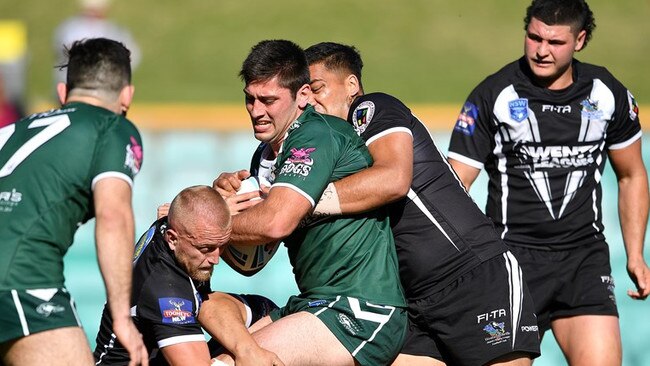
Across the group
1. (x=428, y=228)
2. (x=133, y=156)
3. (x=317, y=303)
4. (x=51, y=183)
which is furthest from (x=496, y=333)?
(x=51, y=183)

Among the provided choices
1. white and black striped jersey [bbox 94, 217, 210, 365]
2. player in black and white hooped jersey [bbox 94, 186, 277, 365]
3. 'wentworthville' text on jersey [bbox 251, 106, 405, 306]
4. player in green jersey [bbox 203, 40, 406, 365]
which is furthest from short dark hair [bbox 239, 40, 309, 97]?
white and black striped jersey [bbox 94, 217, 210, 365]

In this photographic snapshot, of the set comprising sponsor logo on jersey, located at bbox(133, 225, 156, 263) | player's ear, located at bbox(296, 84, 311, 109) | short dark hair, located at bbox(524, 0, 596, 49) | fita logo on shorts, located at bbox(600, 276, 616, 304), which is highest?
short dark hair, located at bbox(524, 0, 596, 49)

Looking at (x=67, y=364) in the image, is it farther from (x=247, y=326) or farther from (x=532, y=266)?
(x=532, y=266)

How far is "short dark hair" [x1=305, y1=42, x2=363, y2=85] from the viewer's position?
6164 mm

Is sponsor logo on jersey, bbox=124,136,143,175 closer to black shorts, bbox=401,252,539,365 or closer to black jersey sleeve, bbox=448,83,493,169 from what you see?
black shorts, bbox=401,252,539,365

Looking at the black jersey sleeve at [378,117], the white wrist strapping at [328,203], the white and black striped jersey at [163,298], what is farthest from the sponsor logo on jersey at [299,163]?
the white and black striped jersey at [163,298]

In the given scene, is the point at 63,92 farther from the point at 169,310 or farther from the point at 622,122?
the point at 622,122

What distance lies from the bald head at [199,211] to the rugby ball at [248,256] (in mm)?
358

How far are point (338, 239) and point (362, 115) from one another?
748 millimetres

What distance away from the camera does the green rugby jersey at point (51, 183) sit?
482cm

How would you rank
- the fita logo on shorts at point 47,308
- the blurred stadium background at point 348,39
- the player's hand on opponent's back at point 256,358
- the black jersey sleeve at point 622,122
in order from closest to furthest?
the fita logo on shorts at point 47,308 → the player's hand on opponent's back at point 256,358 → the black jersey sleeve at point 622,122 → the blurred stadium background at point 348,39

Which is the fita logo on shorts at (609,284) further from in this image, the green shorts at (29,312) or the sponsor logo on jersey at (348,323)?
the green shorts at (29,312)

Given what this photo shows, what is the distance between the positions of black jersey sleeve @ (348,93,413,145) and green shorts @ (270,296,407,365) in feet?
2.91

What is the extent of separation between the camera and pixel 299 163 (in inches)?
208
